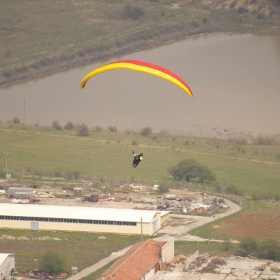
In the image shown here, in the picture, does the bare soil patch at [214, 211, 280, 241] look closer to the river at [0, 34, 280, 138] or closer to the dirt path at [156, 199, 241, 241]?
the dirt path at [156, 199, 241, 241]

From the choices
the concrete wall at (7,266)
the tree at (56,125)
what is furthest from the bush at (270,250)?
the tree at (56,125)

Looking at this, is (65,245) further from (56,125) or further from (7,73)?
(7,73)

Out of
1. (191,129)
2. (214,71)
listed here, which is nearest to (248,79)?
(214,71)

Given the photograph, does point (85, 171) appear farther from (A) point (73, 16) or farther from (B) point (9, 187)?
(A) point (73, 16)

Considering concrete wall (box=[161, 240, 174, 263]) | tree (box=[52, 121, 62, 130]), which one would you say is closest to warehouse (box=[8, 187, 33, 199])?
concrete wall (box=[161, 240, 174, 263])

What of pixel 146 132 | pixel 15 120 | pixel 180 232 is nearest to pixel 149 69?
pixel 180 232

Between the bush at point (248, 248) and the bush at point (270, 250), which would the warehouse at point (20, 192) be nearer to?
the bush at point (248, 248)
